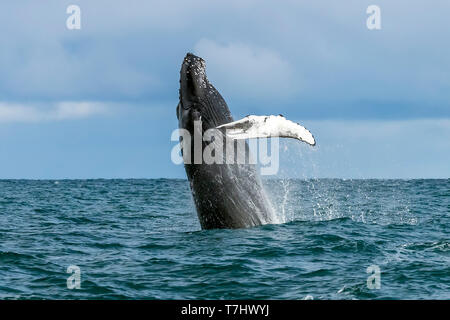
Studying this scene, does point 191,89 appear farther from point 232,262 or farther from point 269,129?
point 232,262

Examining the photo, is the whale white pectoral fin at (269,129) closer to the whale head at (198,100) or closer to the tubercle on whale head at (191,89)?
the whale head at (198,100)

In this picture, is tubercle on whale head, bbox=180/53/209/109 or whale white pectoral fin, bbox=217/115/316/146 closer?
whale white pectoral fin, bbox=217/115/316/146

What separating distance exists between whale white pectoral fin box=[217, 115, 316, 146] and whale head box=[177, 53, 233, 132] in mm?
1203

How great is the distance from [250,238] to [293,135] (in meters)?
2.28

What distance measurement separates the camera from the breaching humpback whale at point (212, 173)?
13.3 metres

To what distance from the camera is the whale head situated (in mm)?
13398

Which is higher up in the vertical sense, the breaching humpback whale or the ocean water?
the breaching humpback whale

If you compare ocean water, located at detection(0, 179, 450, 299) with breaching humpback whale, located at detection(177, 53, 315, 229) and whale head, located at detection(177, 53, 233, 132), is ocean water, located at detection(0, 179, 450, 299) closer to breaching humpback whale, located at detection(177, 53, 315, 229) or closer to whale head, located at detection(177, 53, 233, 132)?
breaching humpback whale, located at detection(177, 53, 315, 229)

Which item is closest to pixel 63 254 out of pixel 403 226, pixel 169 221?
pixel 169 221

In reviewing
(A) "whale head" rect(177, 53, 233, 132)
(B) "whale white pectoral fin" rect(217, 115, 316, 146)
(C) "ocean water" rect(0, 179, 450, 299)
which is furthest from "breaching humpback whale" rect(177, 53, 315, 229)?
(B) "whale white pectoral fin" rect(217, 115, 316, 146)

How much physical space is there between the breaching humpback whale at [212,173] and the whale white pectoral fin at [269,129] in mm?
1218

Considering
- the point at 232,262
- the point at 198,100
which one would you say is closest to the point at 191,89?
the point at 198,100

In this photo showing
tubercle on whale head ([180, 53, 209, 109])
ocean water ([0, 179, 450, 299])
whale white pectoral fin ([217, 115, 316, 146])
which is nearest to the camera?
ocean water ([0, 179, 450, 299])

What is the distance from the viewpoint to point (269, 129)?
12234 millimetres
